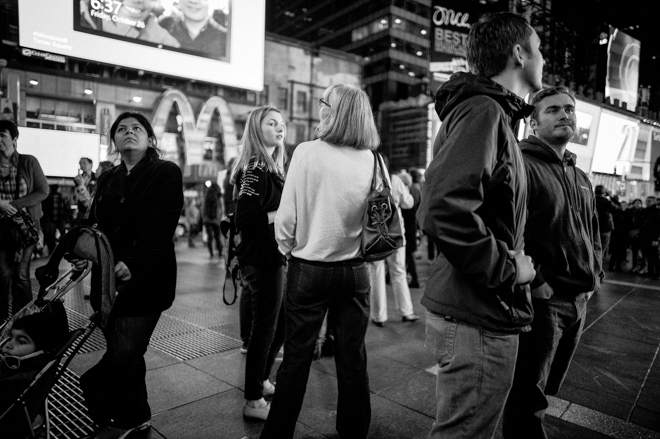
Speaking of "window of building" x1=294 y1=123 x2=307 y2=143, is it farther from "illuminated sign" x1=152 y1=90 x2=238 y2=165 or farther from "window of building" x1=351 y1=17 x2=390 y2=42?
"window of building" x1=351 y1=17 x2=390 y2=42

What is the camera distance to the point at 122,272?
2.42 meters

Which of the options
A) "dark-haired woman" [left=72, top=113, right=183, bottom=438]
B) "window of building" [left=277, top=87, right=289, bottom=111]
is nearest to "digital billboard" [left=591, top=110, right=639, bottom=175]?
"dark-haired woman" [left=72, top=113, right=183, bottom=438]

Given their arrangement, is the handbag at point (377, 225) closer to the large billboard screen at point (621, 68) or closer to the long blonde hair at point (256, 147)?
the long blonde hair at point (256, 147)

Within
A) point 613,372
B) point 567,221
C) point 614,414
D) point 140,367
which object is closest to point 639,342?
point 613,372

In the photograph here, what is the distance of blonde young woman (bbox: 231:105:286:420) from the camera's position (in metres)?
2.79

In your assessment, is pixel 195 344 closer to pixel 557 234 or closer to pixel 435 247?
pixel 435 247

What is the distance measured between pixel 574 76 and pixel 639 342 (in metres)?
13.7

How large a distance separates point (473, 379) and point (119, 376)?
6.64 feet

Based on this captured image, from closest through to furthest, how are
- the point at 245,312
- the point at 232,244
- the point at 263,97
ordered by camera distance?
the point at 232,244
the point at 245,312
the point at 263,97

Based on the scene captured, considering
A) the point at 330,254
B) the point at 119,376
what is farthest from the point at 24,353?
the point at 330,254

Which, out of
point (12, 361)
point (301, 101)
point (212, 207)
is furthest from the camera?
point (301, 101)

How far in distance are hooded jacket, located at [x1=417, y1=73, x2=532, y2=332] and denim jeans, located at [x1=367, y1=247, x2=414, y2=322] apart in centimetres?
339

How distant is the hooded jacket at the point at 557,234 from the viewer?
2.25 m

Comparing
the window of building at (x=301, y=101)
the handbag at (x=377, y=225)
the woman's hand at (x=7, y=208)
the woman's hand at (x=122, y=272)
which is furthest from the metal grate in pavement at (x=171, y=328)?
the window of building at (x=301, y=101)
